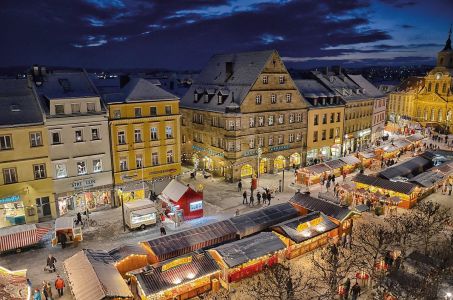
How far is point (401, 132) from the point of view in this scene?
93.2 meters

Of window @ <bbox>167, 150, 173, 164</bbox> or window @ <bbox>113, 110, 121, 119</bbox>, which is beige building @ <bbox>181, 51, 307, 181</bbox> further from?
window @ <bbox>113, 110, 121, 119</bbox>

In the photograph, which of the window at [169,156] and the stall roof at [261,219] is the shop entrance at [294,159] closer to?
the window at [169,156]

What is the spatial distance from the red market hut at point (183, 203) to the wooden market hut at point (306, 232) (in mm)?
11526

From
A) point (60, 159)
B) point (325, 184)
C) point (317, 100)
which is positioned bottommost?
point (325, 184)

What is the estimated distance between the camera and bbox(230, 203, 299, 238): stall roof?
32625 millimetres

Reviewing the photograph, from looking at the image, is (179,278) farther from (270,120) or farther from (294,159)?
(294,159)

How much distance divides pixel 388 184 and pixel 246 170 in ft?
65.7

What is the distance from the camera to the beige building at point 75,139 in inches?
1560

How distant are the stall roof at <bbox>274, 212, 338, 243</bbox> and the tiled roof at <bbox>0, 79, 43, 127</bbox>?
90.6 feet

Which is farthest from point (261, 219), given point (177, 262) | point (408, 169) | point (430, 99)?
point (430, 99)

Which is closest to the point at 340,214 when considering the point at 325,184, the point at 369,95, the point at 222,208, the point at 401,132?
the point at 222,208

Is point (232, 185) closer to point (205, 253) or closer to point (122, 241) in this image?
point (122, 241)

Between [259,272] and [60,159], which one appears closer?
[259,272]

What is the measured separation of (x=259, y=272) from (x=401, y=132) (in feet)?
256
